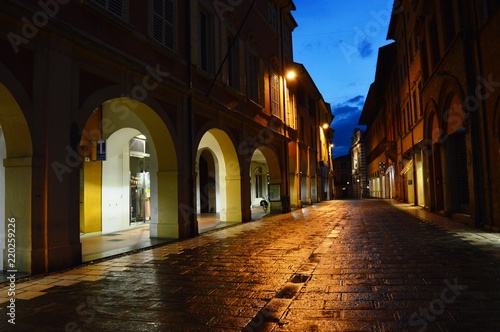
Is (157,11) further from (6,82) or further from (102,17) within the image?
(6,82)

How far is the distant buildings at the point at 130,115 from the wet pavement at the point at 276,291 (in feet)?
5.82

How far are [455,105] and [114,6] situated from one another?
11515 millimetres

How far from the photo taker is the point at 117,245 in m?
9.88

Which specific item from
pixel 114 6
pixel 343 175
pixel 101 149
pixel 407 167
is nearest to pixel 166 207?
pixel 101 149

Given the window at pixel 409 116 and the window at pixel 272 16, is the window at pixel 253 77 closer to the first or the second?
the window at pixel 272 16

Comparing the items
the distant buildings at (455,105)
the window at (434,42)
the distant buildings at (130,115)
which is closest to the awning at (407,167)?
the distant buildings at (455,105)

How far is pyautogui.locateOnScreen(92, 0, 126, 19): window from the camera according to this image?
847 cm

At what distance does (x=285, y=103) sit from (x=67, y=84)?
54.9 feet

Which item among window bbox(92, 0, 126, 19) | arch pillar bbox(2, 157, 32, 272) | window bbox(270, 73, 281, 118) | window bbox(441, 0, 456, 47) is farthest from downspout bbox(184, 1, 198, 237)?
window bbox(441, 0, 456, 47)

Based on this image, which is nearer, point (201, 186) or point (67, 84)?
point (67, 84)

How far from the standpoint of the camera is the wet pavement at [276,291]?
13.1ft

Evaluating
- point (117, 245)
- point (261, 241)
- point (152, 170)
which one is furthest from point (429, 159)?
point (117, 245)

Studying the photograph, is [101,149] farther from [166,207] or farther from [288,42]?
[288,42]

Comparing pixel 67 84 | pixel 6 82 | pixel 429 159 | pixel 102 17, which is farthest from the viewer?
pixel 429 159
